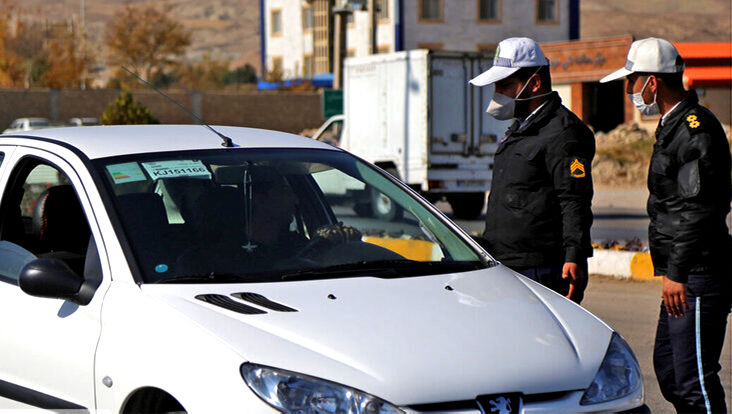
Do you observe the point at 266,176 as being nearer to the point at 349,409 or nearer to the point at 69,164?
the point at 69,164

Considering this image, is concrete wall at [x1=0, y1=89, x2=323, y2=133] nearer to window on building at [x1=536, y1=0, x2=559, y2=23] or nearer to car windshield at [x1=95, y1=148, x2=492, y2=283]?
window on building at [x1=536, y1=0, x2=559, y2=23]

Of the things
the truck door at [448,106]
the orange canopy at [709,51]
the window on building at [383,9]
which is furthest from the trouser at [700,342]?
the window on building at [383,9]

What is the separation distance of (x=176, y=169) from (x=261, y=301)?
0.96 metres

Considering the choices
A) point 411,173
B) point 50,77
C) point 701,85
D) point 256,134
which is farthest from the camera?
point 50,77

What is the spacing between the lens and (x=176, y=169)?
4.44 m

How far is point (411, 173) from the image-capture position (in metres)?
18.7

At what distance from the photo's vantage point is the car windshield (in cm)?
405

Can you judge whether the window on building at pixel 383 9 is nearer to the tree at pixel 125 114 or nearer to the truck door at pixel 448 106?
the tree at pixel 125 114

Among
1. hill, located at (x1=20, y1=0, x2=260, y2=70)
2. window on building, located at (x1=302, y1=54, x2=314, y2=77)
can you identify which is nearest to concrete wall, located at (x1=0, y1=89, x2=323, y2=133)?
window on building, located at (x1=302, y1=54, x2=314, y2=77)

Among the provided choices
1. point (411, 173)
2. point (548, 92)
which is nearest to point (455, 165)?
point (411, 173)

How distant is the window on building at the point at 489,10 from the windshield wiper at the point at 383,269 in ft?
171

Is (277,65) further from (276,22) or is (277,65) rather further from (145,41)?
(145,41)

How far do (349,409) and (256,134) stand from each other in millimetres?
2010

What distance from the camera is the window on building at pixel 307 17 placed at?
217 feet
